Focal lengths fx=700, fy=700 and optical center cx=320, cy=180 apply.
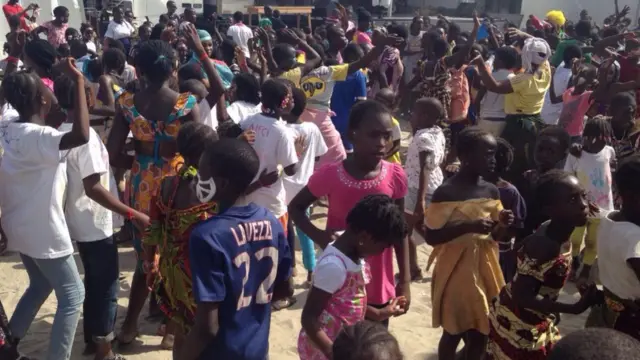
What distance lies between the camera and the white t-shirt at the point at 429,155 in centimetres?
522

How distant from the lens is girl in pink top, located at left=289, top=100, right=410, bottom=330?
11.2 feet

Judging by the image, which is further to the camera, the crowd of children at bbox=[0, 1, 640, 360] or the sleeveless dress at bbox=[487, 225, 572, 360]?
the sleeveless dress at bbox=[487, 225, 572, 360]

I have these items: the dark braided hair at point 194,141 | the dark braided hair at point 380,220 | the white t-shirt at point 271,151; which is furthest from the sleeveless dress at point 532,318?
the white t-shirt at point 271,151

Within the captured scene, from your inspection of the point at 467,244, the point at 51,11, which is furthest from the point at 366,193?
the point at 51,11

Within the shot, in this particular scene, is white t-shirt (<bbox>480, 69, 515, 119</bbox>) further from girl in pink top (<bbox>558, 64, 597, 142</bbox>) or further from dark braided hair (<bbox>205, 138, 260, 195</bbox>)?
dark braided hair (<bbox>205, 138, 260, 195</bbox>)

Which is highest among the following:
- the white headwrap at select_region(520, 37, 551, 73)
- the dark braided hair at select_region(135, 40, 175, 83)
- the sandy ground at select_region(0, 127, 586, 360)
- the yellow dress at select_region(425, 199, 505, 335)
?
the dark braided hair at select_region(135, 40, 175, 83)

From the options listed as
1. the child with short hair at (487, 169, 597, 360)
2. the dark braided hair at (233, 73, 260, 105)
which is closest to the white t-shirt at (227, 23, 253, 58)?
the dark braided hair at (233, 73, 260, 105)

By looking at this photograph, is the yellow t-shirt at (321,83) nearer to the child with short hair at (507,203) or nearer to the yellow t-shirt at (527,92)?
the yellow t-shirt at (527,92)

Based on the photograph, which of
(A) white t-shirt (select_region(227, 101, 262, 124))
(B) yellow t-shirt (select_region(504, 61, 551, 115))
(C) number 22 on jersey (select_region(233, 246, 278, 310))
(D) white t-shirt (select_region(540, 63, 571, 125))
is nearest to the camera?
(C) number 22 on jersey (select_region(233, 246, 278, 310))

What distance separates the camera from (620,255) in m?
2.91

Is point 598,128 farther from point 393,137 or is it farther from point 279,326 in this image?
point 279,326

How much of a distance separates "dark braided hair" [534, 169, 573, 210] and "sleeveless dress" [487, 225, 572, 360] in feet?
0.41

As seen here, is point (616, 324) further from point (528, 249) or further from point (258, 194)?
point (258, 194)

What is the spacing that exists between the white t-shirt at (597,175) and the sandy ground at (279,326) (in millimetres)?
848
